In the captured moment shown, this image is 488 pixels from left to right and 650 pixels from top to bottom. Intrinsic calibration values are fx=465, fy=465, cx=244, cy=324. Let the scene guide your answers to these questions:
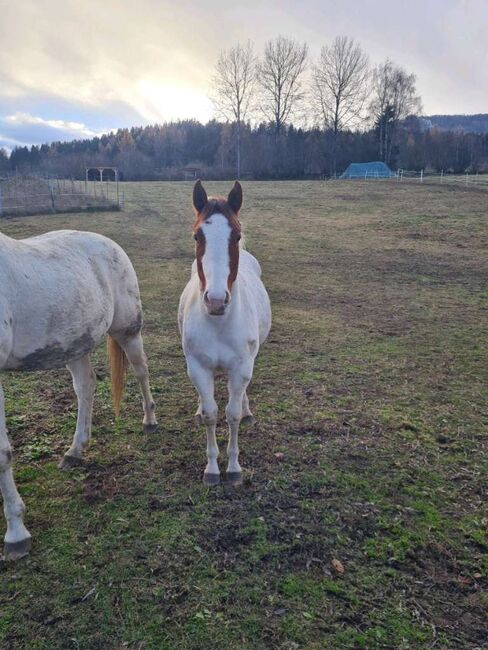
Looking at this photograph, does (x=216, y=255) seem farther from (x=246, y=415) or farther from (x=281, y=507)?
(x=246, y=415)

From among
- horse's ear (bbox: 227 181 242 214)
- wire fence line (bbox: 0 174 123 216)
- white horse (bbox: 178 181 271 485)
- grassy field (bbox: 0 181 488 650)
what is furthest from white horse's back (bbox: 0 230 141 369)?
wire fence line (bbox: 0 174 123 216)

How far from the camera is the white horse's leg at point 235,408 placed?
343 cm

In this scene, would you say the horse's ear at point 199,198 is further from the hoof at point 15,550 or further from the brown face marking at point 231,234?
the hoof at point 15,550

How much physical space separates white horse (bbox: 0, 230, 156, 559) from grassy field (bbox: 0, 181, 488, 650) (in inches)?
10.5

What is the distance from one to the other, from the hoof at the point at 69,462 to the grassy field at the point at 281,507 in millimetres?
91

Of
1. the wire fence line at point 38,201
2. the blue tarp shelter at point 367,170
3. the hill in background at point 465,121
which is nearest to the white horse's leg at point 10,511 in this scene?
the wire fence line at point 38,201

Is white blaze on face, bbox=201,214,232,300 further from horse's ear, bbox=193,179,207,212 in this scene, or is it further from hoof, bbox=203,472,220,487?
hoof, bbox=203,472,220,487

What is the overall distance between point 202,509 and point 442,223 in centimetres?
1697

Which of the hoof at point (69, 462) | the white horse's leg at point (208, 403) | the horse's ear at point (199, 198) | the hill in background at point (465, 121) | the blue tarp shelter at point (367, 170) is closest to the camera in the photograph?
the horse's ear at point (199, 198)

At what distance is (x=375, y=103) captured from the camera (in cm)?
5650

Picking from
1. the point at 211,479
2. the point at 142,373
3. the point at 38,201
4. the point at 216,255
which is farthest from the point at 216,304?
the point at 38,201

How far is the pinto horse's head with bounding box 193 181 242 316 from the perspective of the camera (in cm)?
295

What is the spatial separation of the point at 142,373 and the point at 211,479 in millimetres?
1287

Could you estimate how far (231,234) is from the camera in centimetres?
308
